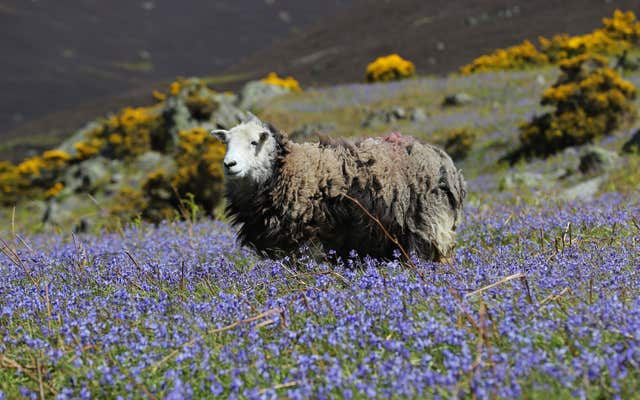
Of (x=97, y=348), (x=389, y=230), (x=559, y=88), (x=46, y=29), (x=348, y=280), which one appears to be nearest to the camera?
(x=97, y=348)

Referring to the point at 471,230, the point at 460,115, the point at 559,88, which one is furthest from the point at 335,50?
the point at 471,230

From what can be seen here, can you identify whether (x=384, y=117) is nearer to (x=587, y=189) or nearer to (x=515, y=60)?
(x=587, y=189)

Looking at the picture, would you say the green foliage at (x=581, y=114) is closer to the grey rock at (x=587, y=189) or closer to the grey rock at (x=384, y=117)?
the grey rock at (x=587, y=189)

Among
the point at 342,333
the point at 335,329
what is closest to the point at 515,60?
the point at 335,329

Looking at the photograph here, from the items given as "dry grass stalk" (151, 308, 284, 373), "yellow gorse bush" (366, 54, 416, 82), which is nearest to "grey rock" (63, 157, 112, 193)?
"yellow gorse bush" (366, 54, 416, 82)

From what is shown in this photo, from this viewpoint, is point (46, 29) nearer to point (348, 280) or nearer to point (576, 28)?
point (576, 28)

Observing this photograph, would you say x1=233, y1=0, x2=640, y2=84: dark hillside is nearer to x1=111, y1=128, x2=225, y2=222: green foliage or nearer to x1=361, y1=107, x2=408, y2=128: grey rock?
x1=361, y1=107, x2=408, y2=128: grey rock

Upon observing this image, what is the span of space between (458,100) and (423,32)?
169ft

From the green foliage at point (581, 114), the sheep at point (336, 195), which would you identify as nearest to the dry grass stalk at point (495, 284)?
the sheep at point (336, 195)

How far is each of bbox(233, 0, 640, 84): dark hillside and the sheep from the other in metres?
51.9

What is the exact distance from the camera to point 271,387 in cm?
257

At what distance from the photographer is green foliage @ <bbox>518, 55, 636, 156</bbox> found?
15.8 metres

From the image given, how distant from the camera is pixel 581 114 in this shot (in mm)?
15883

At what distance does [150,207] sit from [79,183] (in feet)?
30.1
